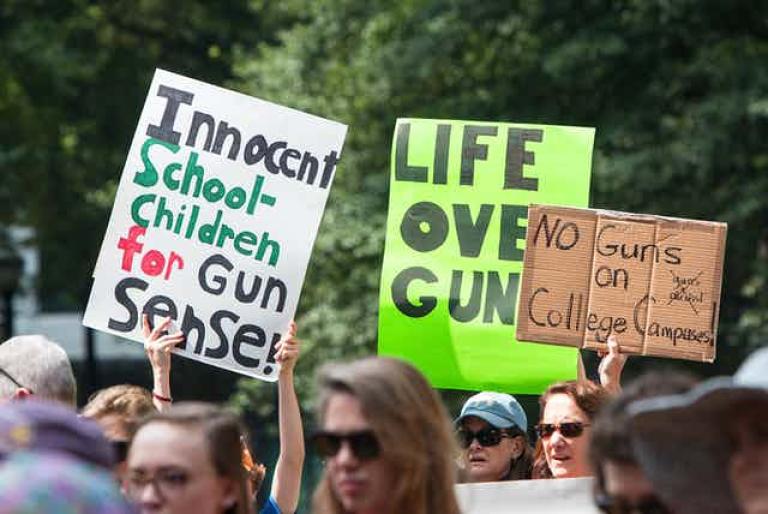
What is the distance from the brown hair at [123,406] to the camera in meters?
5.12

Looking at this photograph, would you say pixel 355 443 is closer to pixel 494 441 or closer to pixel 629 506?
pixel 629 506

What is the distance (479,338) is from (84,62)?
16.0 metres

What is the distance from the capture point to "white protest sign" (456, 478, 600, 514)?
17.3 feet

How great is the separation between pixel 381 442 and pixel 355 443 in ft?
0.18

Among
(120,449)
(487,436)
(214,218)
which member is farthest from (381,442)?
(214,218)

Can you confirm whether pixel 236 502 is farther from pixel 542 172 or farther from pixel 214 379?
pixel 214 379

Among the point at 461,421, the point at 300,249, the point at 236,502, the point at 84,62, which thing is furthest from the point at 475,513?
the point at 84,62

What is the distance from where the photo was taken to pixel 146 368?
28.8m

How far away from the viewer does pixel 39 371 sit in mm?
5406

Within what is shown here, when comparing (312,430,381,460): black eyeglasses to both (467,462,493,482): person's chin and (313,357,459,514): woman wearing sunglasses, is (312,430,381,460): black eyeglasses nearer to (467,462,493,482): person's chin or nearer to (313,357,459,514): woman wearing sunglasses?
(313,357,459,514): woman wearing sunglasses

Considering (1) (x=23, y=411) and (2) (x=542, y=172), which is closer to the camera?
(1) (x=23, y=411)

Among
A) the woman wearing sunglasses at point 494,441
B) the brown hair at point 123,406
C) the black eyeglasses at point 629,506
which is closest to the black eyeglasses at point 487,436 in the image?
the woman wearing sunglasses at point 494,441

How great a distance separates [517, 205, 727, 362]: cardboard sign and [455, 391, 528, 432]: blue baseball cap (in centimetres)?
46

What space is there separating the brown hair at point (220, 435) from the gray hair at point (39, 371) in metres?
1.26
